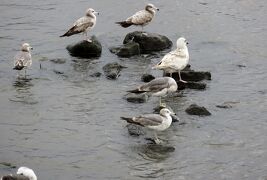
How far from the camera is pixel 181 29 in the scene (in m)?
23.7

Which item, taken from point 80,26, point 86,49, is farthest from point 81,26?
point 86,49

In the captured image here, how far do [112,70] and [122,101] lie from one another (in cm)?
214

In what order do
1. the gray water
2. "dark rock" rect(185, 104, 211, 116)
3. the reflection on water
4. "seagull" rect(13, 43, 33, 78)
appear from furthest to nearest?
"seagull" rect(13, 43, 33, 78) → the reflection on water → "dark rock" rect(185, 104, 211, 116) → the gray water

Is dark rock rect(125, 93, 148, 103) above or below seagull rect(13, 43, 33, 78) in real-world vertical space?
below

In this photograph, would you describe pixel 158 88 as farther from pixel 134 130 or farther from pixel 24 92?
pixel 24 92

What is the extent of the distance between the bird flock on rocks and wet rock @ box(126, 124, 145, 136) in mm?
421

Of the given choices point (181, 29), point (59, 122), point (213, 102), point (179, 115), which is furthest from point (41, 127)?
point (181, 29)

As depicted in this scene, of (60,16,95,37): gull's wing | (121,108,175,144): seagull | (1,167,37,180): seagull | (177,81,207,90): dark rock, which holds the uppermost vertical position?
(60,16,95,37): gull's wing

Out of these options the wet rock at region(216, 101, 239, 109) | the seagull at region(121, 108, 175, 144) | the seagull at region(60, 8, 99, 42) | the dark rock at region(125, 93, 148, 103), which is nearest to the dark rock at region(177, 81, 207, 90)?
the wet rock at region(216, 101, 239, 109)

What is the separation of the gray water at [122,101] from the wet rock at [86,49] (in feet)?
0.87

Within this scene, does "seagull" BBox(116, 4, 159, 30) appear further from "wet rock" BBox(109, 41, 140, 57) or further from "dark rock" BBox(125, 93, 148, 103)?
"dark rock" BBox(125, 93, 148, 103)

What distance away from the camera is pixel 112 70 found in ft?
61.9

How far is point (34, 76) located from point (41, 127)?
13.4ft

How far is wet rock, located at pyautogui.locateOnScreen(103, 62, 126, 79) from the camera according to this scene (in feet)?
61.3
